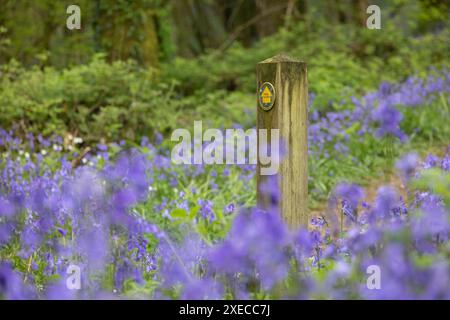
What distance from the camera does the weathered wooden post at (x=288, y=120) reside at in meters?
3.33

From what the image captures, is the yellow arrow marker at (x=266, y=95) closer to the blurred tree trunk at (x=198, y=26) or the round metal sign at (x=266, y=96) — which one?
the round metal sign at (x=266, y=96)

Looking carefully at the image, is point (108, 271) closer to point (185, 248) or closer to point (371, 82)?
point (185, 248)

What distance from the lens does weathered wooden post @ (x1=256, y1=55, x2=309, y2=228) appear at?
10.9 ft

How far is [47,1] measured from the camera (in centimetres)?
1210

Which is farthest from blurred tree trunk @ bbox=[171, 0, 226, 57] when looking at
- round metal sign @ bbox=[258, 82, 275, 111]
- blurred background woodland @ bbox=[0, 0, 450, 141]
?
round metal sign @ bbox=[258, 82, 275, 111]

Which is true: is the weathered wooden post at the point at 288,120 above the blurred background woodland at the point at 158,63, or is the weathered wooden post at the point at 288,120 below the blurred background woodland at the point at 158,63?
below

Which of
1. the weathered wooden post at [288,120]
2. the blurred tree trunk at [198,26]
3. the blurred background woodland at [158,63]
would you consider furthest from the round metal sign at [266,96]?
the blurred tree trunk at [198,26]

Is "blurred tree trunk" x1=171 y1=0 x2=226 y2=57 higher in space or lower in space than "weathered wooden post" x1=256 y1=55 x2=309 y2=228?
higher

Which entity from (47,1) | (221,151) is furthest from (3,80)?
(47,1)

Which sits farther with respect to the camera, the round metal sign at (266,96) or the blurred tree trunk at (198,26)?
the blurred tree trunk at (198,26)

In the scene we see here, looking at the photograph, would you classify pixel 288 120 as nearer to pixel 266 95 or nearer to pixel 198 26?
pixel 266 95

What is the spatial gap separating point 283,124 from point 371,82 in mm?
6986

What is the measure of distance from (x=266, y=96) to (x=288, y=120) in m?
0.17

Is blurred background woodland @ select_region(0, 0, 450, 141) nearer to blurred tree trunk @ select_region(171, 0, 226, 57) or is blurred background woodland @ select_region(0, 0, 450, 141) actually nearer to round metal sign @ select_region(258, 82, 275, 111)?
blurred tree trunk @ select_region(171, 0, 226, 57)
